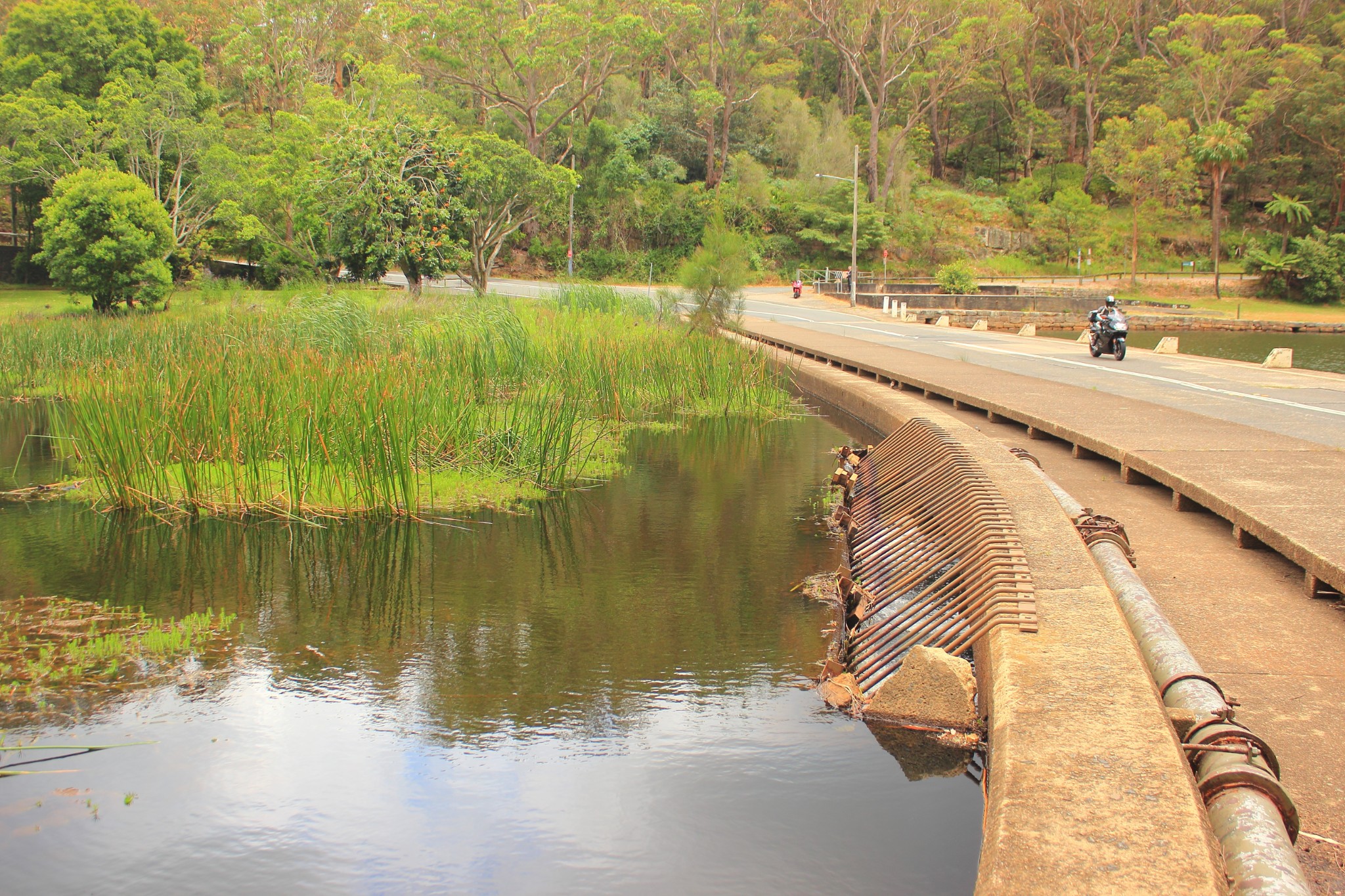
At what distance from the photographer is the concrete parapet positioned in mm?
2348

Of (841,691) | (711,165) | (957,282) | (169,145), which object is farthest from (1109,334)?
(711,165)

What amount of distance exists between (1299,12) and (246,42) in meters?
54.7

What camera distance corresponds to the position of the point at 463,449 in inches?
351

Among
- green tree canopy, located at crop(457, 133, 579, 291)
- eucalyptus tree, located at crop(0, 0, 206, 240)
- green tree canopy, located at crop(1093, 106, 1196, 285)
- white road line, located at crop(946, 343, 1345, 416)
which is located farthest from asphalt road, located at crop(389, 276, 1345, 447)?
green tree canopy, located at crop(1093, 106, 1196, 285)

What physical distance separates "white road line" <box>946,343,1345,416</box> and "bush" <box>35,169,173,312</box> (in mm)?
16273

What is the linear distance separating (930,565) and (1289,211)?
2202 inches

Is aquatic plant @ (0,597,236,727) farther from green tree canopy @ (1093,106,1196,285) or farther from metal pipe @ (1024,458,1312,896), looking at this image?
green tree canopy @ (1093,106,1196,285)

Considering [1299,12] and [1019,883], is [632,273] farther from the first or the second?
[1019,883]

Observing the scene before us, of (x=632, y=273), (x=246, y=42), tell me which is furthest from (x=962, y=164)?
(x=246, y=42)

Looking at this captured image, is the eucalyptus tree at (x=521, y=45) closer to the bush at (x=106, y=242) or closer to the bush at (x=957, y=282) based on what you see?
the bush at (x=957, y=282)

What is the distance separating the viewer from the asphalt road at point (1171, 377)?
10.2 meters

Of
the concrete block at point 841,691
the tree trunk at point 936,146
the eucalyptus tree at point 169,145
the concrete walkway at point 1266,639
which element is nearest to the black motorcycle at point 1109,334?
the concrete walkway at point 1266,639

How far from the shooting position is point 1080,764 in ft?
9.36

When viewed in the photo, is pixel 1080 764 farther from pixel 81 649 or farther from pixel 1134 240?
pixel 1134 240
